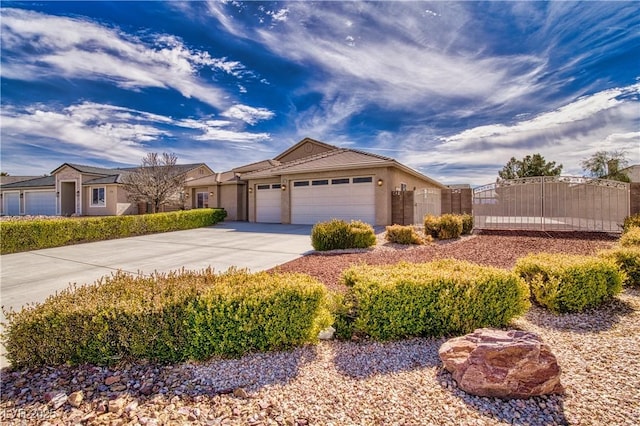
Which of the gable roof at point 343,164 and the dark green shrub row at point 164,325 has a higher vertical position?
the gable roof at point 343,164

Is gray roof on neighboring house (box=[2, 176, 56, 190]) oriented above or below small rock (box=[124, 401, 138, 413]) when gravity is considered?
above

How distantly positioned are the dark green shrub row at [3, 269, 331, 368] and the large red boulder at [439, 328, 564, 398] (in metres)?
1.46

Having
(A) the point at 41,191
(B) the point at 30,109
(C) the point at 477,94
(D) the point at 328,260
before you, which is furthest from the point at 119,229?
(A) the point at 41,191

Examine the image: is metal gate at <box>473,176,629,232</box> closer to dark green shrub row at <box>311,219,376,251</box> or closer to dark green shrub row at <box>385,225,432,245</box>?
dark green shrub row at <box>385,225,432,245</box>

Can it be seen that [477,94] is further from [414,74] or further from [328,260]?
[328,260]

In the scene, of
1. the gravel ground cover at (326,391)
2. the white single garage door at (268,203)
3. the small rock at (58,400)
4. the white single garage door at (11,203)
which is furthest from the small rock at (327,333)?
the white single garage door at (11,203)

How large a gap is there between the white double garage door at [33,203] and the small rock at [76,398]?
34.6 m

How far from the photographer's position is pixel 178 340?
2.84 meters

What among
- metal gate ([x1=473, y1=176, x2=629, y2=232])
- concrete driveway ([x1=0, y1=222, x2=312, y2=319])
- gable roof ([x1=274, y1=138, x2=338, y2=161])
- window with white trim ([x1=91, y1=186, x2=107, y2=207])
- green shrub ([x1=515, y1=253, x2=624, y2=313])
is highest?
gable roof ([x1=274, y1=138, x2=338, y2=161])

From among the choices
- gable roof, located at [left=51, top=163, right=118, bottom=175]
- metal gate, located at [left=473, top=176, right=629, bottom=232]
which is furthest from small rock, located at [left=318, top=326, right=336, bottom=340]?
gable roof, located at [left=51, top=163, right=118, bottom=175]

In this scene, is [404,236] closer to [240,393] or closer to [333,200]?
[333,200]

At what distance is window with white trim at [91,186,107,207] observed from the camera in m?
26.3

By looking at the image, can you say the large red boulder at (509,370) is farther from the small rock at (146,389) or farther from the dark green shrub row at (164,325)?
the small rock at (146,389)

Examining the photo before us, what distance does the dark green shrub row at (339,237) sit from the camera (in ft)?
29.9
